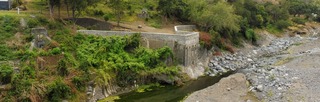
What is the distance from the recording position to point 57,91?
30.0 meters

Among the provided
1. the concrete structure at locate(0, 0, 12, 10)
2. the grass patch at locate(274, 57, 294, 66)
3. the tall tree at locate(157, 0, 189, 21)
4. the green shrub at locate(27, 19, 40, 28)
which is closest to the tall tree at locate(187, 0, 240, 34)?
the tall tree at locate(157, 0, 189, 21)

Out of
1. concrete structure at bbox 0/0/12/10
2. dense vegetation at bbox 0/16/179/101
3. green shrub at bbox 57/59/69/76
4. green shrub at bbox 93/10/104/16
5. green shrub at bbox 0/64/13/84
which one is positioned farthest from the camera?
green shrub at bbox 93/10/104/16

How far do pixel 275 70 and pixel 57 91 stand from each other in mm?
26994

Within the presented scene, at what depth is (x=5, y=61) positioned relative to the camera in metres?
32.7

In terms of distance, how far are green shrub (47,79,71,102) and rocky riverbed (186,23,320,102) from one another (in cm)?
1206

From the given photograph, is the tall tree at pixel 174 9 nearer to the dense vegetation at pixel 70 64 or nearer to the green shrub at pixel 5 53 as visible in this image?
the dense vegetation at pixel 70 64

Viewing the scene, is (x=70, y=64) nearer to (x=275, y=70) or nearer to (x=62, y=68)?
(x=62, y=68)

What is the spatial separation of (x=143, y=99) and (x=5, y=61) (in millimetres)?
13747

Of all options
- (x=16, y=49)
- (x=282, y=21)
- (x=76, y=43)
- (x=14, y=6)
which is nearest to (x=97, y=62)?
(x=76, y=43)

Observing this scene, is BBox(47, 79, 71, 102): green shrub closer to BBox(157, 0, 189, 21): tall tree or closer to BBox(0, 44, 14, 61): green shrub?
BBox(0, 44, 14, 61): green shrub

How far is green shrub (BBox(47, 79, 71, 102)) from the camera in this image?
1168 inches

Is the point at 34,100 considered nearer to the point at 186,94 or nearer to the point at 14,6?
the point at 186,94

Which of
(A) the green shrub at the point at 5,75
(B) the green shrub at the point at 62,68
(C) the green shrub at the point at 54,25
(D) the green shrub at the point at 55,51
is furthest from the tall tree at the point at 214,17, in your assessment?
(A) the green shrub at the point at 5,75

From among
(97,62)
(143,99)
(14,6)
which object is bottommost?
(143,99)
